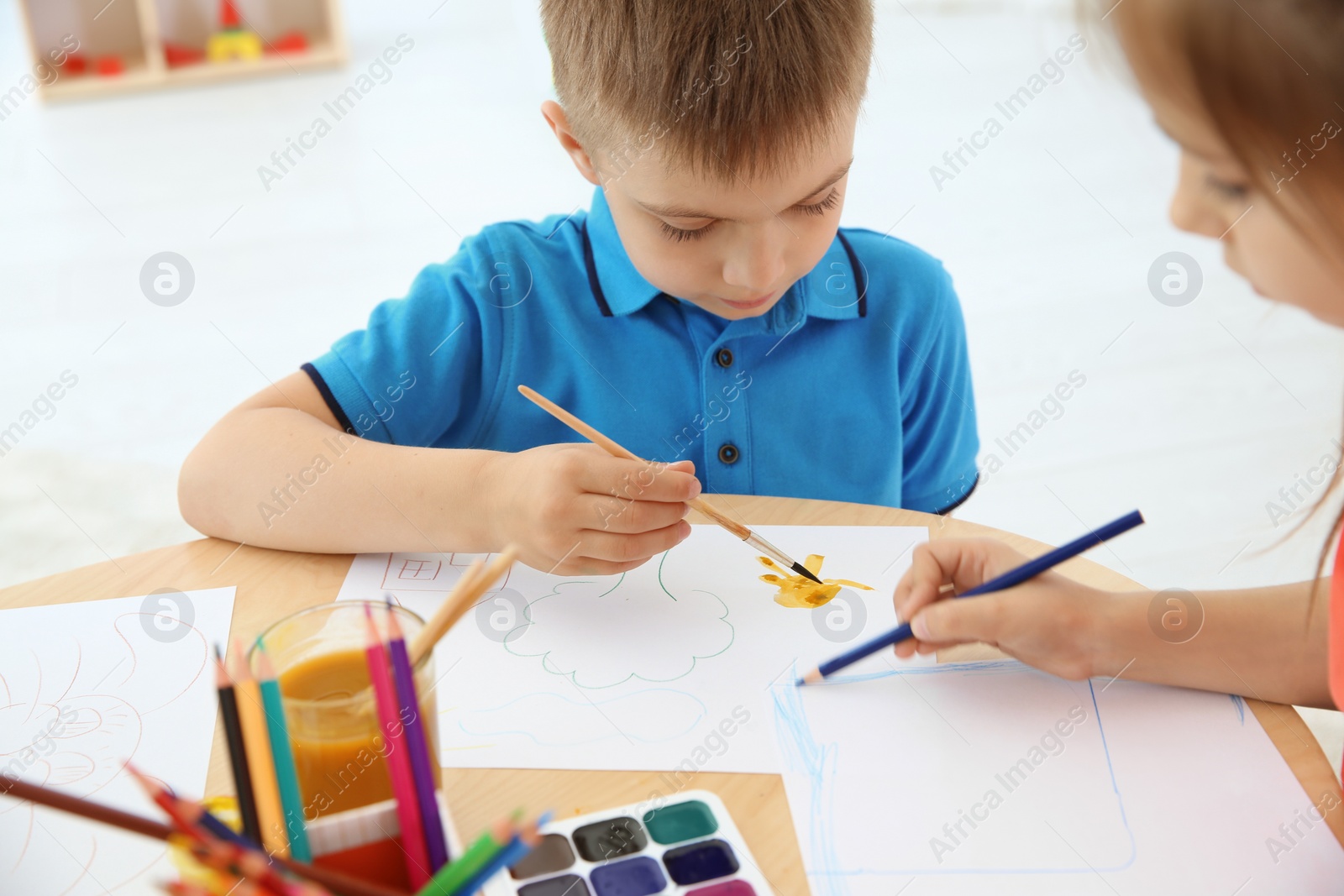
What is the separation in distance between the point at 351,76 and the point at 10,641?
328 centimetres

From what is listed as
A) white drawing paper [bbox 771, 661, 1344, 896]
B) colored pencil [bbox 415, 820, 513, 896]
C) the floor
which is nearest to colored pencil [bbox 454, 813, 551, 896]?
colored pencil [bbox 415, 820, 513, 896]

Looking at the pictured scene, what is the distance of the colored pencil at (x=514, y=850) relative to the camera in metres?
0.34

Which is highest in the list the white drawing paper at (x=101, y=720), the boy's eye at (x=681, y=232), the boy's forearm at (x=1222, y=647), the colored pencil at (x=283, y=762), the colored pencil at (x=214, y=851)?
the boy's forearm at (x=1222, y=647)

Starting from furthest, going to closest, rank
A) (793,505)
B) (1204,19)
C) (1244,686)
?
(793,505)
(1244,686)
(1204,19)

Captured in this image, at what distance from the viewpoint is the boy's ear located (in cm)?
86

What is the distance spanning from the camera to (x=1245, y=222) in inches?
20.8

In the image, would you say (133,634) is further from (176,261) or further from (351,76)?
(351,76)

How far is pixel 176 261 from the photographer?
8.54 ft

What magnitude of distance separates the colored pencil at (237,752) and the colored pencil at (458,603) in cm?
9

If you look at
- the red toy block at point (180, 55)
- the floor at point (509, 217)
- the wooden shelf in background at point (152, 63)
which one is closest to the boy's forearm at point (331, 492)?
the floor at point (509, 217)

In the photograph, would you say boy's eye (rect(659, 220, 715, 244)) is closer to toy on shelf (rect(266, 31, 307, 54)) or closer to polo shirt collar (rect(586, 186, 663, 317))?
polo shirt collar (rect(586, 186, 663, 317))

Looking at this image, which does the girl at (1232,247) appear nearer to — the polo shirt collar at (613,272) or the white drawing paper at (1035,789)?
the white drawing paper at (1035,789)

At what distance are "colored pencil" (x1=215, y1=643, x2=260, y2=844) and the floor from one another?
1.39 meters

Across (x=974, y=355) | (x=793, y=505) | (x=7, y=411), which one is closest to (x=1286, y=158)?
(x=793, y=505)
